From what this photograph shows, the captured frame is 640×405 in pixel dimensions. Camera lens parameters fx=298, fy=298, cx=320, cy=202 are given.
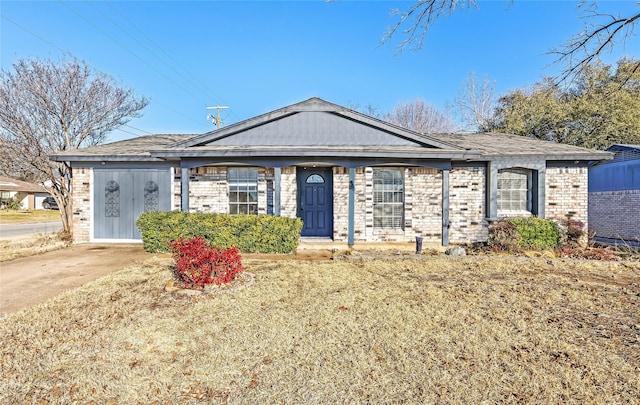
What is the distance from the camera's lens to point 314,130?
9648mm

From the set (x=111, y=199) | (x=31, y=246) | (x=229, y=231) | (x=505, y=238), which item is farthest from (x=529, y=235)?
(x=31, y=246)

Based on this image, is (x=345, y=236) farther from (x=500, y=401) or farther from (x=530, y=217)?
(x=500, y=401)

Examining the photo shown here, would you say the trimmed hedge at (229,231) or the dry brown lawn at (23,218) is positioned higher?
the trimmed hedge at (229,231)

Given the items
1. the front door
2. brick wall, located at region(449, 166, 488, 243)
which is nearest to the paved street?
the front door

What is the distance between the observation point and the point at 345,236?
963cm

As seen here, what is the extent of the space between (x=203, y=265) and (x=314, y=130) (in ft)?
19.5

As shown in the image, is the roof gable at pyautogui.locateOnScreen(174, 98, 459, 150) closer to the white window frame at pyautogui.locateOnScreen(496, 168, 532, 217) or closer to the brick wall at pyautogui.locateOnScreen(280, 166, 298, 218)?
the brick wall at pyautogui.locateOnScreen(280, 166, 298, 218)

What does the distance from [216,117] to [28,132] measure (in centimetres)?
1597

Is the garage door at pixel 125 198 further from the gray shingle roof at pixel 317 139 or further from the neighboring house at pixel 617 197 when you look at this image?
the neighboring house at pixel 617 197

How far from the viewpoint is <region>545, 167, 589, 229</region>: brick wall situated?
9703mm

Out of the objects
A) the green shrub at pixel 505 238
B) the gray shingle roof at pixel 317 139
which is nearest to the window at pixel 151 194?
the gray shingle roof at pixel 317 139

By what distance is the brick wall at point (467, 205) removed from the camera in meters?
9.77

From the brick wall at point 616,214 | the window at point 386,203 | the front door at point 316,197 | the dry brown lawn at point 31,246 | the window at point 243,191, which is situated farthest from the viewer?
the brick wall at point 616,214

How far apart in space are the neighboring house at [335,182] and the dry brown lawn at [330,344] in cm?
411
